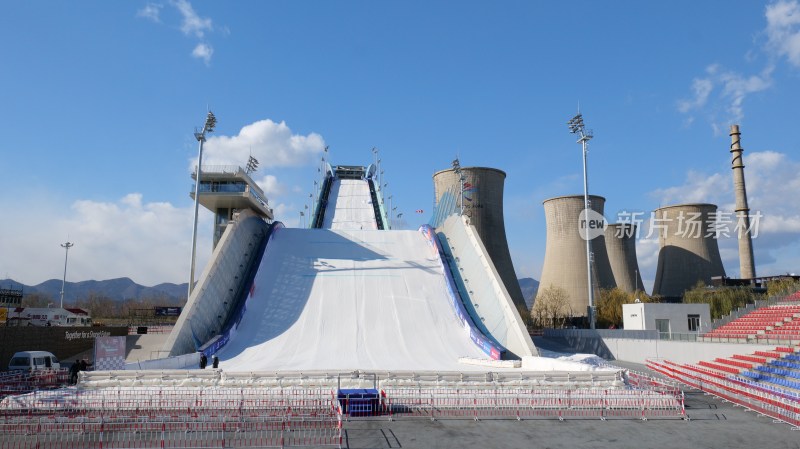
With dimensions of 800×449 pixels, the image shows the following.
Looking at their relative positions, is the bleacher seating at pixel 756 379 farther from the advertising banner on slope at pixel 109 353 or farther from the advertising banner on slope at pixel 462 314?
the advertising banner on slope at pixel 109 353

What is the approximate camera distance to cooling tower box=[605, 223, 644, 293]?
57.8 meters

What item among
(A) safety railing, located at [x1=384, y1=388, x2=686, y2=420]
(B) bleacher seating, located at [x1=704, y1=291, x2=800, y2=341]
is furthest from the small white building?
(A) safety railing, located at [x1=384, y1=388, x2=686, y2=420]

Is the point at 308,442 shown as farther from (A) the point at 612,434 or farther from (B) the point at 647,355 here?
(B) the point at 647,355

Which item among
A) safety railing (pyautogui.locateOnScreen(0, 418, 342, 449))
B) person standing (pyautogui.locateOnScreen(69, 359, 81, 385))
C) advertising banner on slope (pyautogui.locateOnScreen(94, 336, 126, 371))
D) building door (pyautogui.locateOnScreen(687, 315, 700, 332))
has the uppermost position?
building door (pyautogui.locateOnScreen(687, 315, 700, 332))

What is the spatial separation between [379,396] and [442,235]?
951 inches

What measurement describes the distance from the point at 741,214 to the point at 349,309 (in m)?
44.2

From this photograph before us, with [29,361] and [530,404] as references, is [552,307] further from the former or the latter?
[29,361]

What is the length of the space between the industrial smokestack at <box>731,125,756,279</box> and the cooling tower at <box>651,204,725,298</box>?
4.20 metres

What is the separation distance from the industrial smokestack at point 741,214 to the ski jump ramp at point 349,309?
3567 cm

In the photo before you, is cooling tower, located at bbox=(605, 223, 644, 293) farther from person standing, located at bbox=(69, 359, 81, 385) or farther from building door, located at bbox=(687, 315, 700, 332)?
person standing, located at bbox=(69, 359, 81, 385)

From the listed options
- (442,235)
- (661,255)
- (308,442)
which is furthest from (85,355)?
(661,255)

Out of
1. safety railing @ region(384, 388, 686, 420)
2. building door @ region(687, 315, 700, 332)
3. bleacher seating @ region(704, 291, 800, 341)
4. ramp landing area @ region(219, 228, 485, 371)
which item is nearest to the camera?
safety railing @ region(384, 388, 686, 420)

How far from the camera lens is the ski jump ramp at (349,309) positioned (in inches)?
834

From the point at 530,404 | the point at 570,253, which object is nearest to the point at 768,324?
the point at 530,404
